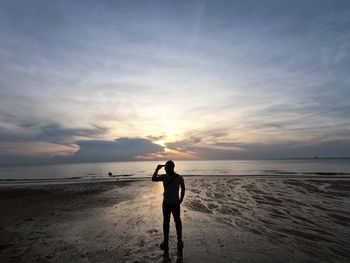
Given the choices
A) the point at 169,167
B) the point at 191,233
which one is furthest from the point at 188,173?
the point at 169,167

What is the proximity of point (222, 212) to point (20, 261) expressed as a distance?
10.2 metres

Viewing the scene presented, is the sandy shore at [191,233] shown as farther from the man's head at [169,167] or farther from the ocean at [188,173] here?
the ocean at [188,173]

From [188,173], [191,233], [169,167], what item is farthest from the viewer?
[188,173]

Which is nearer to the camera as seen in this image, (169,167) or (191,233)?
(169,167)

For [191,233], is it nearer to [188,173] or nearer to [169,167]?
[169,167]

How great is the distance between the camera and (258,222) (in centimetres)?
1216

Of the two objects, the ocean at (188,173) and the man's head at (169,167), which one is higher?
the ocean at (188,173)

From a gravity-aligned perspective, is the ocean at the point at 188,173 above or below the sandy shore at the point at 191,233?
above

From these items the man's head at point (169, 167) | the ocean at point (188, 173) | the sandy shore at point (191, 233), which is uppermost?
the ocean at point (188, 173)

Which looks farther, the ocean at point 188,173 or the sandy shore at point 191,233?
the ocean at point 188,173

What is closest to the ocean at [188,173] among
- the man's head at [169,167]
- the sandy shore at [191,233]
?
the sandy shore at [191,233]

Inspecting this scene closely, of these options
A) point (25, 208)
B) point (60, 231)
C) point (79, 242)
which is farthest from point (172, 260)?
point (25, 208)

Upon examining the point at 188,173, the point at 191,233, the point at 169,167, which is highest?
the point at 188,173

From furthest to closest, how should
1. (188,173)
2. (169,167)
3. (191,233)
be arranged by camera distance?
Answer: (188,173)
(191,233)
(169,167)
